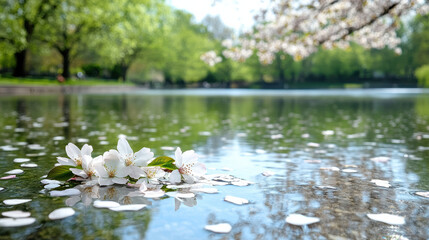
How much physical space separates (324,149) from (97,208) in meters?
4.06

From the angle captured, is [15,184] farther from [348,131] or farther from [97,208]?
[348,131]

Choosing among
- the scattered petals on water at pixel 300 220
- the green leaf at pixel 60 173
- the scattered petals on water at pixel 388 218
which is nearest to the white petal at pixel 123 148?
the green leaf at pixel 60 173

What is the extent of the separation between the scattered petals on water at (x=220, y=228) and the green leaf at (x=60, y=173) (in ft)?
5.20

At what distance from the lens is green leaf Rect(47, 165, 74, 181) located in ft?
10.8

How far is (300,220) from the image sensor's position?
2393 millimetres

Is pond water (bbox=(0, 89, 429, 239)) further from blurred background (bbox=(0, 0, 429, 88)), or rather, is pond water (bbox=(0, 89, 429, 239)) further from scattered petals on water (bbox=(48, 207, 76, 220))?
blurred background (bbox=(0, 0, 429, 88))

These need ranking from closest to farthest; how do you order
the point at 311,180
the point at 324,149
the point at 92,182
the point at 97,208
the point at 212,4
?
Result: 1. the point at 97,208
2. the point at 92,182
3. the point at 311,180
4. the point at 324,149
5. the point at 212,4

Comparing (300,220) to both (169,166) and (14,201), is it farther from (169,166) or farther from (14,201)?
(14,201)

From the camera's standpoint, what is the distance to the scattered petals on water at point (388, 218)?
242cm

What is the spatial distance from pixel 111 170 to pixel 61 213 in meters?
0.82

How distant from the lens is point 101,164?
3246 mm

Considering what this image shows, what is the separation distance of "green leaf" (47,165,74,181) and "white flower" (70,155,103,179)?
4.4 inches

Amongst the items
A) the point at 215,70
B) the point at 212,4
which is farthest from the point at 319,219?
the point at 215,70

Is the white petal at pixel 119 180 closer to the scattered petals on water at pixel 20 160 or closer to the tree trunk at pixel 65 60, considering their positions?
the scattered petals on water at pixel 20 160
